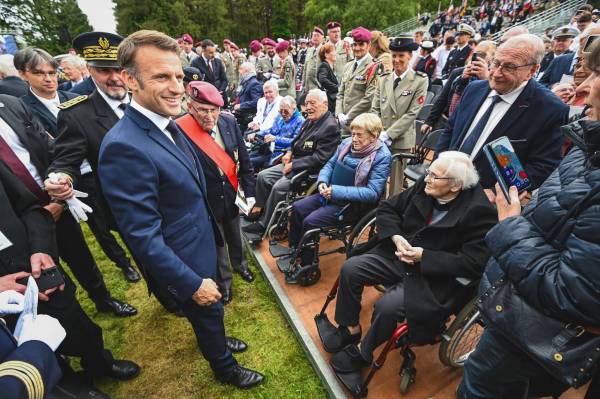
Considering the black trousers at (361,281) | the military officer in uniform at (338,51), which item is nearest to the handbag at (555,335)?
the black trousers at (361,281)

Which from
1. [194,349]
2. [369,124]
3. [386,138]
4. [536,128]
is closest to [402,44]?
[386,138]

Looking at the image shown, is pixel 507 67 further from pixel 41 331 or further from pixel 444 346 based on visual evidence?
pixel 41 331

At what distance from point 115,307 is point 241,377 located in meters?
1.65

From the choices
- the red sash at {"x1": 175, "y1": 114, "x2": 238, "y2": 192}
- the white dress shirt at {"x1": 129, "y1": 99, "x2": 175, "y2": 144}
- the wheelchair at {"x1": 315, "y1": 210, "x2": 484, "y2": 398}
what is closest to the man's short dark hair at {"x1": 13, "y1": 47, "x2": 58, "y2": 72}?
the red sash at {"x1": 175, "y1": 114, "x2": 238, "y2": 192}

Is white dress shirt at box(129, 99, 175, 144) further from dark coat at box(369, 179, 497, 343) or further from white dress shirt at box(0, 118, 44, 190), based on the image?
dark coat at box(369, 179, 497, 343)

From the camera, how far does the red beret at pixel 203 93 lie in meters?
2.38

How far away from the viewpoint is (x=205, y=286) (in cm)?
168

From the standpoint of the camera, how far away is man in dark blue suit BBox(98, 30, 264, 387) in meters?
1.47

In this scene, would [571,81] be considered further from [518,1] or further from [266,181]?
[518,1]

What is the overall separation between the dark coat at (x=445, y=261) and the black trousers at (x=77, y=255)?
2866 millimetres

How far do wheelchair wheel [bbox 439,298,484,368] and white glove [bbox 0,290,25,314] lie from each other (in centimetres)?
232

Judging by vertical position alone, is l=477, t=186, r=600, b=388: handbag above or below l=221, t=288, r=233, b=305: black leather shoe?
above

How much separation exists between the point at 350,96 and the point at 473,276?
3536 mm

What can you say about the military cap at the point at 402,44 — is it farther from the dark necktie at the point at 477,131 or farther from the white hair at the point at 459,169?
the white hair at the point at 459,169
